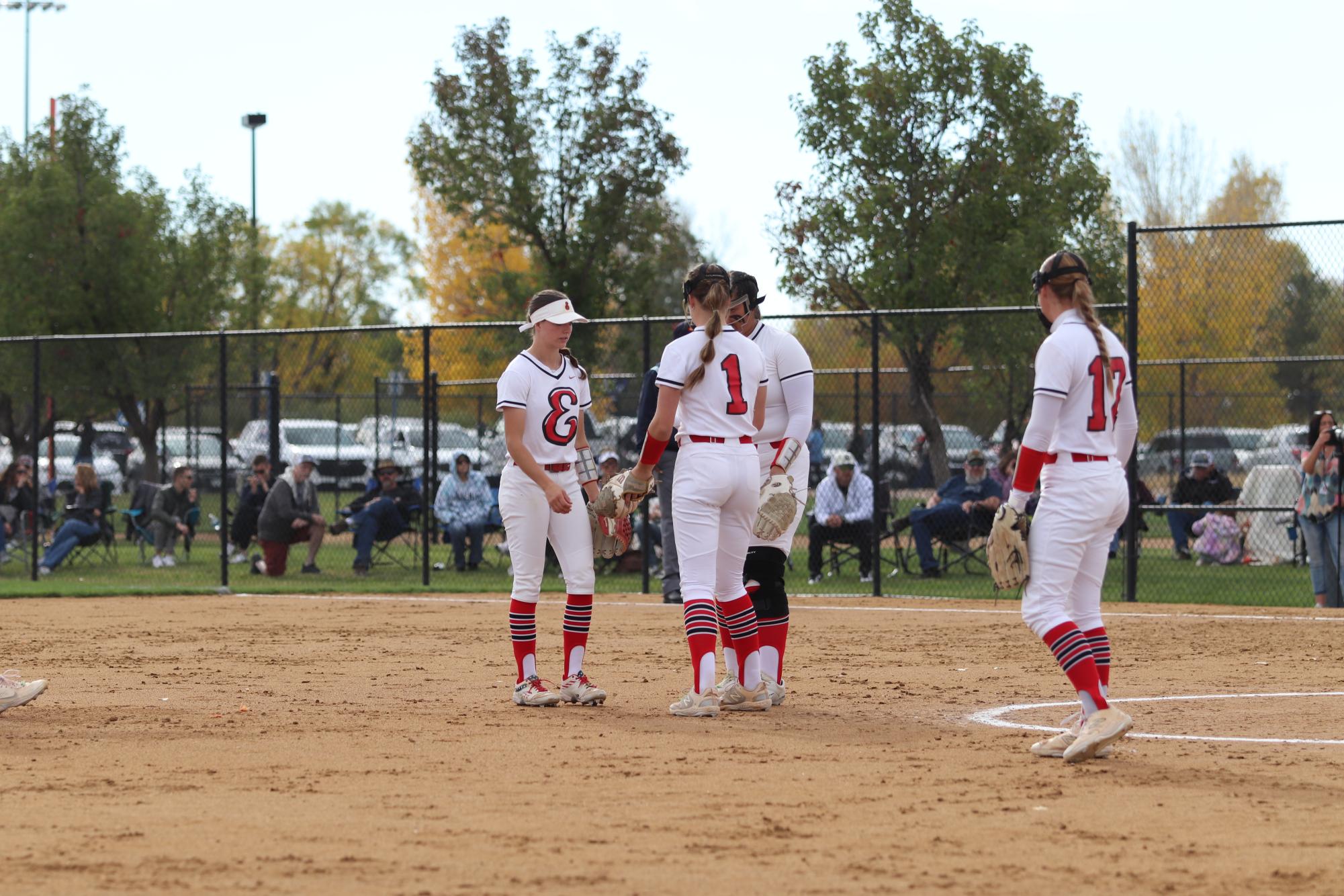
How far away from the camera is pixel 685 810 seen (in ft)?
17.9

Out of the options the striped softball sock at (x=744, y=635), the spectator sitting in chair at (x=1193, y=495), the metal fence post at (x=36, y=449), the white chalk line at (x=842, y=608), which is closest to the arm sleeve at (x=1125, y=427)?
the striped softball sock at (x=744, y=635)

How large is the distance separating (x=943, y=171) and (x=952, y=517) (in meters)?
6.40

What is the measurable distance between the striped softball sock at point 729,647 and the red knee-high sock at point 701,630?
291 millimetres

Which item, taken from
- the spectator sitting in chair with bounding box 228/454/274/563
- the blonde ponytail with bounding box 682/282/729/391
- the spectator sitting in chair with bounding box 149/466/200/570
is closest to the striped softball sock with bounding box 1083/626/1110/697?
the blonde ponytail with bounding box 682/282/729/391

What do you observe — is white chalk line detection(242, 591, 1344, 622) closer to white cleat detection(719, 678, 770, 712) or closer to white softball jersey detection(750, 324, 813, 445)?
white cleat detection(719, 678, 770, 712)

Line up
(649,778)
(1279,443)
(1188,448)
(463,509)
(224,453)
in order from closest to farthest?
(649,778) < (224,453) < (463,509) < (1279,443) < (1188,448)

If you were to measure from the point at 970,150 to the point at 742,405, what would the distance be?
1504cm

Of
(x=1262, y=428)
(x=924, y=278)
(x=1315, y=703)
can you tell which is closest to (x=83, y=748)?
(x=1315, y=703)

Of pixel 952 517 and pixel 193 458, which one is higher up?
pixel 193 458

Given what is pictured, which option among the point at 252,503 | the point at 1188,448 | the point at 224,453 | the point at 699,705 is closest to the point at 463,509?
the point at 252,503

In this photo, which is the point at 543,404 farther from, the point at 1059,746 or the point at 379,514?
the point at 379,514

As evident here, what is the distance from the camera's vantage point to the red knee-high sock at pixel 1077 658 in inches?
252

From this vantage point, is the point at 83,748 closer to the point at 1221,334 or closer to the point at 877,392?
the point at 877,392

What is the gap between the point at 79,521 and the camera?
18750 millimetres
